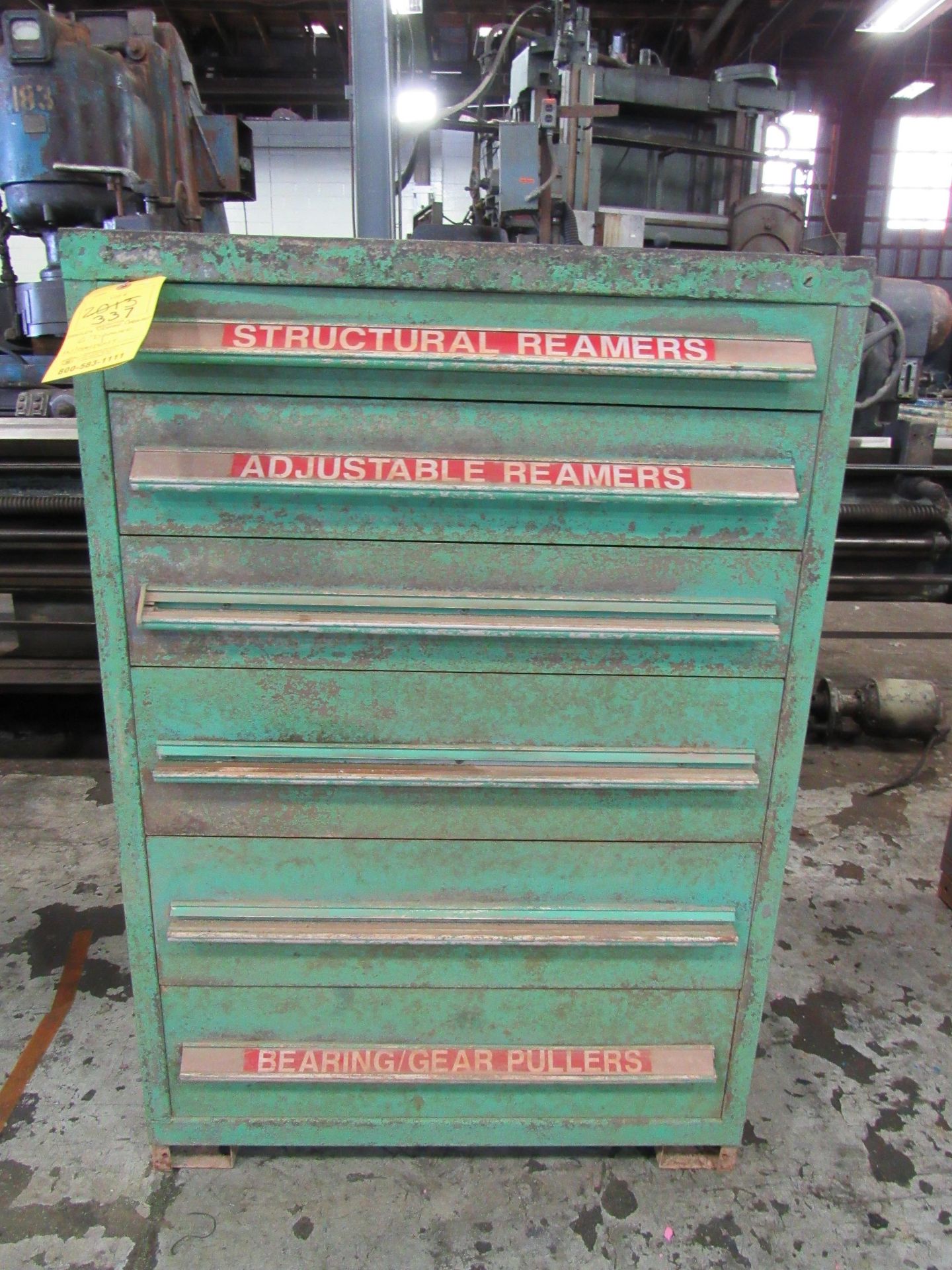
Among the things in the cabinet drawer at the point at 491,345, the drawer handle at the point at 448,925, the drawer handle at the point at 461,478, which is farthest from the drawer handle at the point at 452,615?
the drawer handle at the point at 448,925

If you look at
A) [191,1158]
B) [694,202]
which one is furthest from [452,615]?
[694,202]

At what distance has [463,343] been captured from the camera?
805 mm

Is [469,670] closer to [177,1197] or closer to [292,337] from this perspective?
[292,337]

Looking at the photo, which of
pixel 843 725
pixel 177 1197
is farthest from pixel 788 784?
pixel 843 725

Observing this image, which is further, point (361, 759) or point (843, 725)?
point (843, 725)

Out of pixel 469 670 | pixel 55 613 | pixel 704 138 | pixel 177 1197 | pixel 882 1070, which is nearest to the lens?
pixel 469 670

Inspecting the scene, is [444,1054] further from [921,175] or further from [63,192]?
[921,175]

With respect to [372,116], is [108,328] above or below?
below

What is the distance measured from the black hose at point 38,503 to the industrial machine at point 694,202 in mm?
1002

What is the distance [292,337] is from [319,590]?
0.26 metres

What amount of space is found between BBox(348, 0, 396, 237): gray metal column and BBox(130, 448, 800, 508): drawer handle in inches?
18.9

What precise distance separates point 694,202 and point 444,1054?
16.2ft

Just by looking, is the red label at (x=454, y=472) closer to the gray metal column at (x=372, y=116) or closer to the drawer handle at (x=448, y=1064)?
the gray metal column at (x=372, y=116)

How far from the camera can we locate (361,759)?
0.94 m
